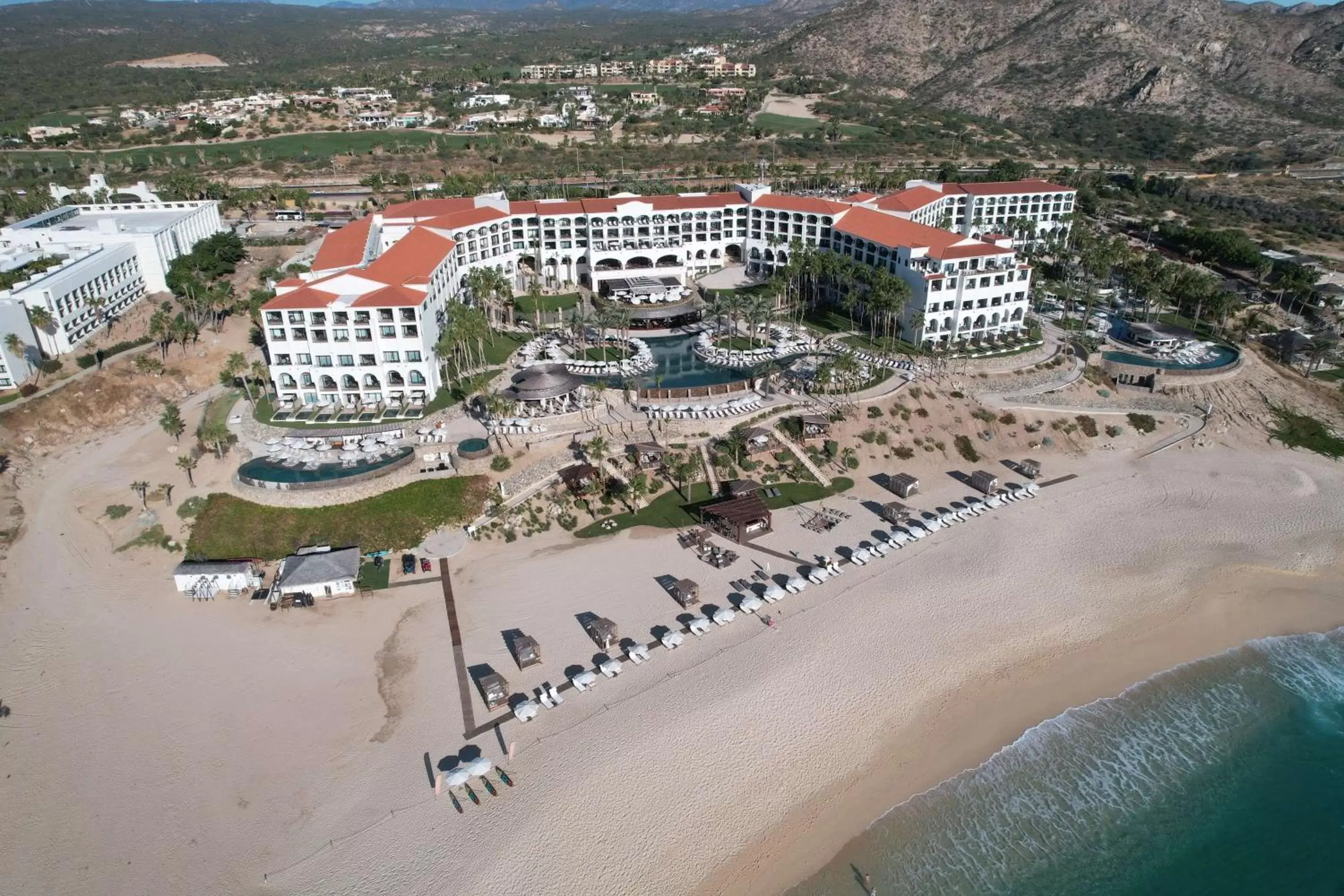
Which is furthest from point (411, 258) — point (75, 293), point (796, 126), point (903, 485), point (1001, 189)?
point (796, 126)

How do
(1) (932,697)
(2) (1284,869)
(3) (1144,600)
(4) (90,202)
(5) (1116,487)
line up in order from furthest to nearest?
1. (4) (90,202)
2. (5) (1116,487)
3. (3) (1144,600)
4. (1) (932,697)
5. (2) (1284,869)

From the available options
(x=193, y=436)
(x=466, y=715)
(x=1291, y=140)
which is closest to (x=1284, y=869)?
(x=466, y=715)

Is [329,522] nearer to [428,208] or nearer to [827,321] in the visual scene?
[428,208]

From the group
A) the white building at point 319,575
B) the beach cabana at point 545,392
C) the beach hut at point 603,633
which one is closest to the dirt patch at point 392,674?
the white building at point 319,575

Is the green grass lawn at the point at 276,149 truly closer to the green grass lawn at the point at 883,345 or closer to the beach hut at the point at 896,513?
the green grass lawn at the point at 883,345

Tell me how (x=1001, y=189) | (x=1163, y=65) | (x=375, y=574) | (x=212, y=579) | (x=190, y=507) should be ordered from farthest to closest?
(x=1163, y=65) < (x=1001, y=189) < (x=190, y=507) < (x=375, y=574) < (x=212, y=579)

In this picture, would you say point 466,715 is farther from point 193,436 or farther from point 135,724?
point 193,436
